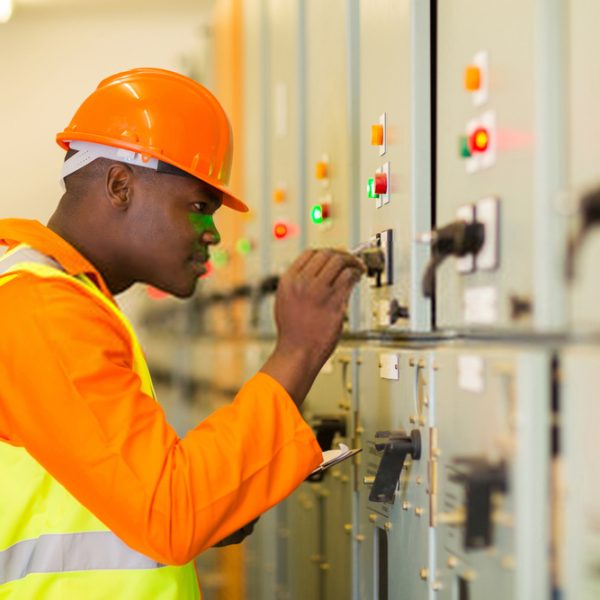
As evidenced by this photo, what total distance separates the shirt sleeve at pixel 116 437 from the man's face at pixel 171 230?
0.76 feet

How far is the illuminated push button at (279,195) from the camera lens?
2.70 metres

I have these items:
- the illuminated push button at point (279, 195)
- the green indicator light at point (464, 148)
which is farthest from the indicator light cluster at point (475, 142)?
the illuminated push button at point (279, 195)

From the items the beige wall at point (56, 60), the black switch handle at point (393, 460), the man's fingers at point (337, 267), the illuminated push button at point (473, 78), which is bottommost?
the black switch handle at point (393, 460)

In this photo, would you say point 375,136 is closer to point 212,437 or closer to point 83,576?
point 212,437

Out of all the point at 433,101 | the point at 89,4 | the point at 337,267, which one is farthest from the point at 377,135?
the point at 89,4

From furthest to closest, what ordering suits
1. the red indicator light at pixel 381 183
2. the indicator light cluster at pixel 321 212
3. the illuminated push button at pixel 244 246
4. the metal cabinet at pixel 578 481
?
1. the illuminated push button at pixel 244 246
2. the indicator light cluster at pixel 321 212
3. the red indicator light at pixel 381 183
4. the metal cabinet at pixel 578 481

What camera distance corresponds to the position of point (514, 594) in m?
1.08

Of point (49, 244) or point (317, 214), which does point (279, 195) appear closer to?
point (317, 214)

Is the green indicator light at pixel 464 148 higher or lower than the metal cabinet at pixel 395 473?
higher

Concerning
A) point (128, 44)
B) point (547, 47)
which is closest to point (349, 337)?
point (547, 47)

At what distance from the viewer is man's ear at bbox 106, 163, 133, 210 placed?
154cm

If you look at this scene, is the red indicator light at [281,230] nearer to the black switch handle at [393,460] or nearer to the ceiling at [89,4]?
the black switch handle at [393,460]

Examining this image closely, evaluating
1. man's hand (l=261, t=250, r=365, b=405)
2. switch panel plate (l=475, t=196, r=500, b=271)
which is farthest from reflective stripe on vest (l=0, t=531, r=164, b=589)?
switch panel plate (l=475, t=196, r=500, b=271)

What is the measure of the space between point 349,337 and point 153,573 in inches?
30.6
